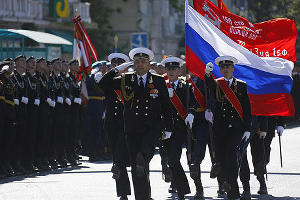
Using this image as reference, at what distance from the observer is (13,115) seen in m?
16.3

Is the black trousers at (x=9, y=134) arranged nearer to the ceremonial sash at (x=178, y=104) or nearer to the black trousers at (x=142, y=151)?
the ceremonial sash at (x=178, y=104)

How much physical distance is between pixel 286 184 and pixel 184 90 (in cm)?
246

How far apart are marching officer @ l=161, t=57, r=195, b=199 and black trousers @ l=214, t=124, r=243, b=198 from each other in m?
0.49

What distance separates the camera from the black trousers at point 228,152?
12.2m

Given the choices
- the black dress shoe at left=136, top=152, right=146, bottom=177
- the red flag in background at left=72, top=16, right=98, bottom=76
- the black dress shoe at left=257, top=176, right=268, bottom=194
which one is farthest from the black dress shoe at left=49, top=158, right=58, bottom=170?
the black dress shoe at left=136, top=152, right=146, bottom=177

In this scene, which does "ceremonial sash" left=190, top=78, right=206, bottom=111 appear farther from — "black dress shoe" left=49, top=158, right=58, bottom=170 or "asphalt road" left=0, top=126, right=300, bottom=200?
"black dress shoe" left=49, top=158, right=58, bottom=170

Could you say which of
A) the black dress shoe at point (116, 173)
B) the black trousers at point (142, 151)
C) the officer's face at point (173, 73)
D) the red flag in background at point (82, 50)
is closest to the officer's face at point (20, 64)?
the red flag in background at point (82, 50)

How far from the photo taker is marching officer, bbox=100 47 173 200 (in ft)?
37.6

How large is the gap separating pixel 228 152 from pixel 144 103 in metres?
1.36

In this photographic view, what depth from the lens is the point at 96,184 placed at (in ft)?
49.3

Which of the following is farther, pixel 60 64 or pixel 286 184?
pixel 60 64

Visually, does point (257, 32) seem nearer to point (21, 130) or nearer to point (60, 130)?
point (21, 130)

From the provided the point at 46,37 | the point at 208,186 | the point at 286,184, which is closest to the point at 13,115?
the point at 208,186

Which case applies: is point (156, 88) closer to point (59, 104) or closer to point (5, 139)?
point (5, 139)
